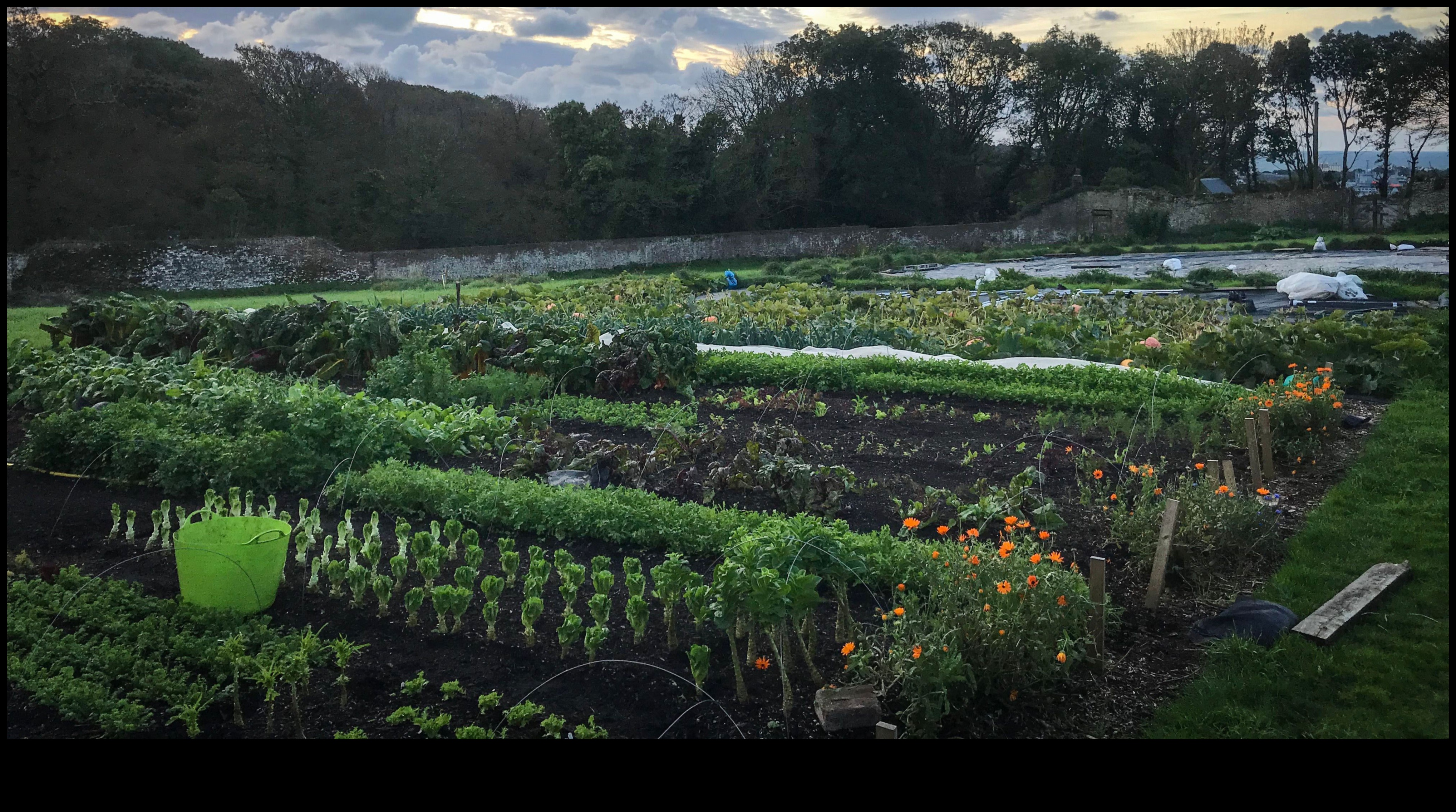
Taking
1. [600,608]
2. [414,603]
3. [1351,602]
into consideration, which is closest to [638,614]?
[600,608]

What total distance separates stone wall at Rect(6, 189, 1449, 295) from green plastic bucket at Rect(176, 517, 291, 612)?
20176mm

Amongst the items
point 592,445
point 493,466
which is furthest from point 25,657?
point 592,445

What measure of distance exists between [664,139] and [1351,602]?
29.6m

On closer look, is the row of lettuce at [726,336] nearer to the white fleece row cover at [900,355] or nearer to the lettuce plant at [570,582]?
the white fleece row cover at [900,355]

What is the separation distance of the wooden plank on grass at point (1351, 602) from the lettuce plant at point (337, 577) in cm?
395

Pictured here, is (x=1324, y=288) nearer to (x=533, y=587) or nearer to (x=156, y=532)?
(x=533, y=587)

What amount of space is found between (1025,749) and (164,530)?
177 inches

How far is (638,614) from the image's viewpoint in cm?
345

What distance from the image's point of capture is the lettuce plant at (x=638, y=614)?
11.3 ft

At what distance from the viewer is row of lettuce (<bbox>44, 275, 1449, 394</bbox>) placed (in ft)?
27.6

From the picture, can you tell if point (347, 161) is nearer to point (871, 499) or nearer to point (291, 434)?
point (291, 434)

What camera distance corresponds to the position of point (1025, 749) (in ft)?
8.85

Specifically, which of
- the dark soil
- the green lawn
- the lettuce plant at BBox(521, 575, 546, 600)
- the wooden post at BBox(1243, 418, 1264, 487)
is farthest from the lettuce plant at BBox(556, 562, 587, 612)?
the wooden post at BBox(1243, 418, 1264, 487)

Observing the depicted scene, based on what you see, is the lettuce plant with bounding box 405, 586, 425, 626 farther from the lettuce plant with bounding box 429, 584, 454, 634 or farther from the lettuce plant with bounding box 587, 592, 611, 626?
the lettuce plant with bounding box 587, 592, 611, 626
